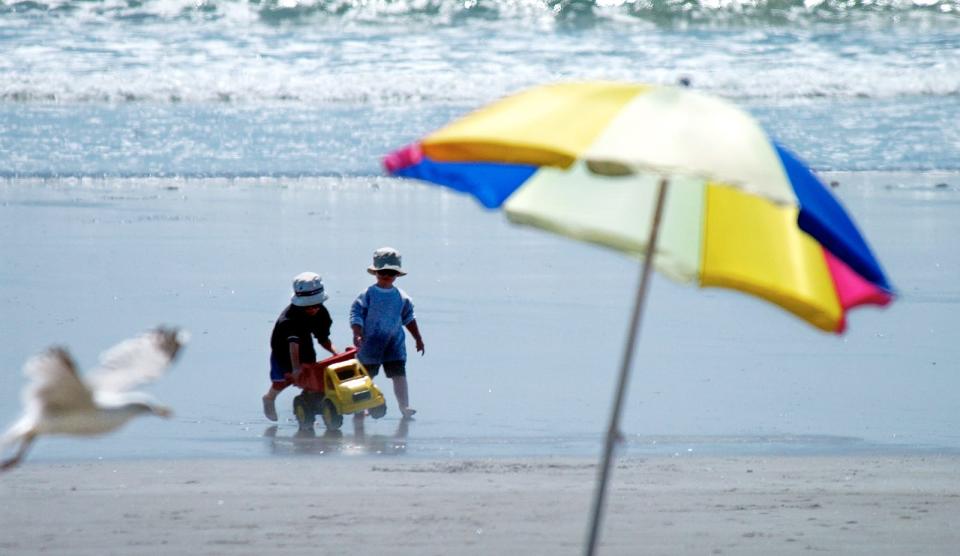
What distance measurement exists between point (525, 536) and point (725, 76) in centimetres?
1828

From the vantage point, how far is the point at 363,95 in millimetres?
21406

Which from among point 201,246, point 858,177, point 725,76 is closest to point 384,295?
point 201,246

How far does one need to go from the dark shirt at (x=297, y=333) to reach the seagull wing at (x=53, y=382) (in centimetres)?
424

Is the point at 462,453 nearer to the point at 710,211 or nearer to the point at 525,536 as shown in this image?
the point at 525,536

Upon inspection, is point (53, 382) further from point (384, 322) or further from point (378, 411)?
point (384, 322)

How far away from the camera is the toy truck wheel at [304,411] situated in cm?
763

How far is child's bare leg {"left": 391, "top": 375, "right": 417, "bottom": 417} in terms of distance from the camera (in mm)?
7754

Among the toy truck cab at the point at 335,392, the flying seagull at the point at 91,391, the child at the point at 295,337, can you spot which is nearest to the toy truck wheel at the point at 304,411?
the toy truck cab at the point at 335,392

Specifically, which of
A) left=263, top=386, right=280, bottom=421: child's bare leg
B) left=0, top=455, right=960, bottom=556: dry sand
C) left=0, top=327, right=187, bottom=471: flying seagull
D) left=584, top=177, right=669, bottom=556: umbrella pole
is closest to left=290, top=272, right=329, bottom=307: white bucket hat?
left=263, top=386, right=280, bottom=421: child's bare leg

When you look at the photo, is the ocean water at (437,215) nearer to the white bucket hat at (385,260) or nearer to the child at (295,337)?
the child at (295,337)

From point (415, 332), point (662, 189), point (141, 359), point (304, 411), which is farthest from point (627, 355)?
point (415, 332)

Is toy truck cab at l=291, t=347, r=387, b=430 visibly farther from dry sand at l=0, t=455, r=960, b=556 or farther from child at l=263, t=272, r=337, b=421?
dry sand at l=0, t=455, r=960, b=556

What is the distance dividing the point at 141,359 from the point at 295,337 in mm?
3993

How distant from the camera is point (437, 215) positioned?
1320cm
